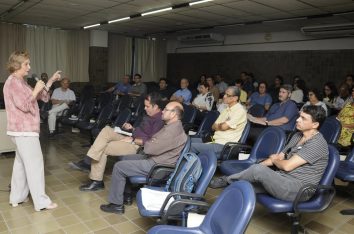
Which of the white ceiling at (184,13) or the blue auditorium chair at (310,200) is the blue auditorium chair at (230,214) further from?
the white ceiling at (184,13)

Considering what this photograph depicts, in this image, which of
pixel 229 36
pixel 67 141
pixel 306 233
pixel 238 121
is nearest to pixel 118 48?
pixel 229 36

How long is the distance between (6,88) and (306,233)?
9.38 feet

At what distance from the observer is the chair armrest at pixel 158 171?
2.62 m

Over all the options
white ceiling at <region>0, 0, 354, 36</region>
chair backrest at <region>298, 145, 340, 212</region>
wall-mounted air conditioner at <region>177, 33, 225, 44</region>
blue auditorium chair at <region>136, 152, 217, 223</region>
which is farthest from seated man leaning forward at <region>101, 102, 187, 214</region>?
wall-mounted air conditioner at <region>177, 33, 225, 44</region>

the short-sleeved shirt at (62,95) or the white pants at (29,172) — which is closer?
the white pants at (29,172)

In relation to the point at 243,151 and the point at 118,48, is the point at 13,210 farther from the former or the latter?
the point at 118,48

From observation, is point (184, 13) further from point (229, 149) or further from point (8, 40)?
point (8, 40)

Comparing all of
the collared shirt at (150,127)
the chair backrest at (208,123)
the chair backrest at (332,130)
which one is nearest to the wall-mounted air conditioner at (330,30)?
the chair backrest at (332,130)

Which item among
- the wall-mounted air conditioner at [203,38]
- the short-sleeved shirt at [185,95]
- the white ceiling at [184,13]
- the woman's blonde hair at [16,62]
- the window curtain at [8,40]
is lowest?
the short-sleeved shirt at [185,95]

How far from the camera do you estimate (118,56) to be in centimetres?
1076

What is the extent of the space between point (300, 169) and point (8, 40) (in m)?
8.99

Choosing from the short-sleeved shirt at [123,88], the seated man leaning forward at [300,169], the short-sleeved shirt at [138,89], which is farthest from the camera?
the short-sleeved shirt at [123,88]

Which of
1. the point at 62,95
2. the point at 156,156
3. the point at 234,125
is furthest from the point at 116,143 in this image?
the point at 62,95

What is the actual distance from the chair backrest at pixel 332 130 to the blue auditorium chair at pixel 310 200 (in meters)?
1.41
